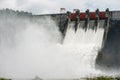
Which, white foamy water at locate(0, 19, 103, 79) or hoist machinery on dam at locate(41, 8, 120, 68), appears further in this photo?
white foamy water at locate(0, 19, 103, 79)

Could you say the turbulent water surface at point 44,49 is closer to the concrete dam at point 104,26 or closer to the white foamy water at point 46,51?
the white foamy water at point 46,51

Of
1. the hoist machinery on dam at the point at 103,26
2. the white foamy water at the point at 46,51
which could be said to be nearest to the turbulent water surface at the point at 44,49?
the white foamy water at the point at 46,51

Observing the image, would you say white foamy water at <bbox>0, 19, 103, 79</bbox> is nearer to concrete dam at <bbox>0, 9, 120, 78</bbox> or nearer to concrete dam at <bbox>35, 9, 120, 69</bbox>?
concrete dam at <bbox>0, 9, 120, 78</bbox>

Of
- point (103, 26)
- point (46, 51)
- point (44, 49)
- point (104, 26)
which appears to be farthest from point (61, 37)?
point (104, 26)

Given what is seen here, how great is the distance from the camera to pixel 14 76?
348 feet

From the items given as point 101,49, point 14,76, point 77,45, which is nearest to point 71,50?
point 77,45

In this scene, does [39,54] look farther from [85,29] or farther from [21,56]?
[85,29]

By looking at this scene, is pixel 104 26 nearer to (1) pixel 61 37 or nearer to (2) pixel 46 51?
(1) pixel 61 37

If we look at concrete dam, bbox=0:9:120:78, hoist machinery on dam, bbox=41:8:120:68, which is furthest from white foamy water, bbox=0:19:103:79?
hoist machinery on dam, bbox=41:8:120:68

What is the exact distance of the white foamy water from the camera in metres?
117

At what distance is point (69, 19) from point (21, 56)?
16.6 meters

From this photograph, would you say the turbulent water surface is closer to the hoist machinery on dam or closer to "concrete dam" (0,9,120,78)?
"concrete dam" (0,9,120,78)

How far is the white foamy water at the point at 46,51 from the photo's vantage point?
11725cm

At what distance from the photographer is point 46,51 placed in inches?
5118
